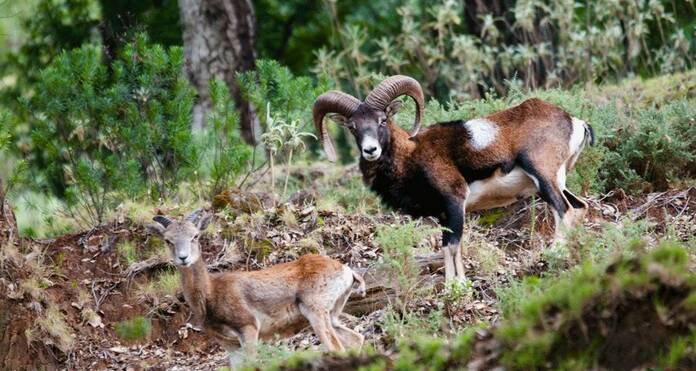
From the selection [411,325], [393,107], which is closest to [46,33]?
[393,107]

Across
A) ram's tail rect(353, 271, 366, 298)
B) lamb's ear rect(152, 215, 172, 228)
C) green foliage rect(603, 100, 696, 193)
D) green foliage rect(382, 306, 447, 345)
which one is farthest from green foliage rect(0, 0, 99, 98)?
green foliage rect(382, 306, 447, 345)

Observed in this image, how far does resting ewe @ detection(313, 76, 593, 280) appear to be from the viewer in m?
11.1

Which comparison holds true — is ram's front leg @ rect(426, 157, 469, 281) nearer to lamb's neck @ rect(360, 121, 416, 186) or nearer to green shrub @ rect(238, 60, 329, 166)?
lamb's neck @ rect(360, 121, 416, 186)

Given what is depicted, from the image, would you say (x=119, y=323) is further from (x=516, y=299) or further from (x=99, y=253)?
(x=516, y=299)

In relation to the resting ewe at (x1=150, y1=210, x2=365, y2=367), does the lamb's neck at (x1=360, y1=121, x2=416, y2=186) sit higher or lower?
higher

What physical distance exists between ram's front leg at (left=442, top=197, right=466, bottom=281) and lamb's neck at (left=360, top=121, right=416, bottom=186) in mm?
656

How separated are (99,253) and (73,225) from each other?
175 centimetres

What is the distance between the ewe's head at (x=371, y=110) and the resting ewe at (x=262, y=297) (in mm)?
1859

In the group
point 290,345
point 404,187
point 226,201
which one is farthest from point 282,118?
point 290,345

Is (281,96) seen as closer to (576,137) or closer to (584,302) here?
(576,137)

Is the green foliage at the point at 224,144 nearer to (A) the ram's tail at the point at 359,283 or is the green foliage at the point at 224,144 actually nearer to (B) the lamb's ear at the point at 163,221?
(B) the lamb's ear at the point at 163,221

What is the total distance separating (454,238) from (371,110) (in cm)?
157

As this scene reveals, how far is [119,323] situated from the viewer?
1122 cm

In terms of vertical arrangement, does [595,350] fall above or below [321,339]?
above
